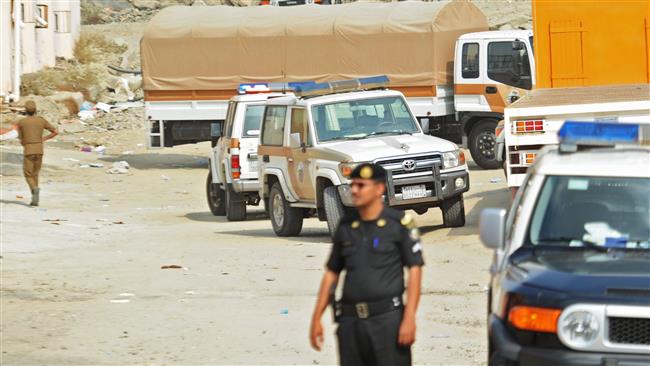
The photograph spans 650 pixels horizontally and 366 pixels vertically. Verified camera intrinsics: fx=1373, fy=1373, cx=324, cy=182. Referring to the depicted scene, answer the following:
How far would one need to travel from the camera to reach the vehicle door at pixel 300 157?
18.5 m

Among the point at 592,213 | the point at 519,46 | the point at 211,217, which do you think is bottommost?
the point at 211,217

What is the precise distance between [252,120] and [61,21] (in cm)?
3102

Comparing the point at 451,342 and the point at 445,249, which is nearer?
the point at 451,342

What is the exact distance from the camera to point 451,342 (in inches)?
432

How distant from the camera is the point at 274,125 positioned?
20.0 meters

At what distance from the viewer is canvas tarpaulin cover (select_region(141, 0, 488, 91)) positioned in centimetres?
3053

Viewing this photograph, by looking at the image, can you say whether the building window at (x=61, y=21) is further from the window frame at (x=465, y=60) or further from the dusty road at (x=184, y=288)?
the dusty road at (x=184, y=288)

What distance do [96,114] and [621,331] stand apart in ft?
126

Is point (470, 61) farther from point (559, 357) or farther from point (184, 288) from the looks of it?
point (559, 357)

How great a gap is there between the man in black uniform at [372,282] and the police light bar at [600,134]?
1541 mm

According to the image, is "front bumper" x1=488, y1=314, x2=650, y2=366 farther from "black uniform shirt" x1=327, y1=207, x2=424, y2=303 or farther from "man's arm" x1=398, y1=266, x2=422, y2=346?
"black uniform shirt" x1=327, y1=207, x2=424, y2=303

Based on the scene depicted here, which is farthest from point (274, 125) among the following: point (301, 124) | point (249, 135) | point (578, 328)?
point (578, 328)

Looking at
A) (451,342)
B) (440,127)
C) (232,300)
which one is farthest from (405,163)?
(440,127)

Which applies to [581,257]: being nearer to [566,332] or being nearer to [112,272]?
[566,332]
